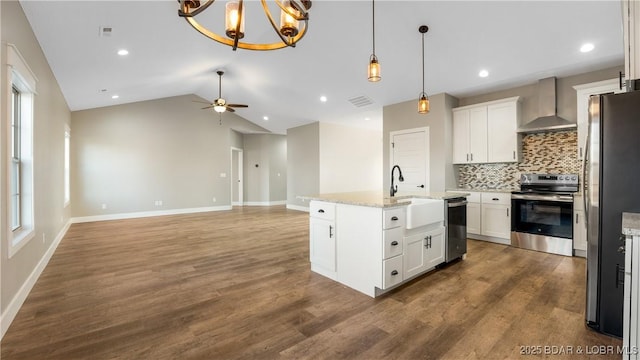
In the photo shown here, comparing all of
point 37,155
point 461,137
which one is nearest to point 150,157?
point 37,155

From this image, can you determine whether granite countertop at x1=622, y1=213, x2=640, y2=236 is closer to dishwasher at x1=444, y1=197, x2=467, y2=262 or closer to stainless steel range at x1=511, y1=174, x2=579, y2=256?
dishwasher at x1=444, y1=197, x2=467, y2=262

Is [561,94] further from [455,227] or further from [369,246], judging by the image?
[369,246]

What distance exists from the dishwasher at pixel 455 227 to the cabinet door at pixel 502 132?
173cm

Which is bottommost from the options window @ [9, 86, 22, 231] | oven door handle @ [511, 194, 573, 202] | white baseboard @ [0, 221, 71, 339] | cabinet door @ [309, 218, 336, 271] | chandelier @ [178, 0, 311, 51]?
white baseboard @ [0, 221, 71, 339]

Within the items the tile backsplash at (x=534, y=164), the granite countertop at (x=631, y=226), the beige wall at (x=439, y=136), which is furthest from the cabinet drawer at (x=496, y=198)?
the granite countertop at (x=631, y=226)

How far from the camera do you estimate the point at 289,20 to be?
184 centimetres

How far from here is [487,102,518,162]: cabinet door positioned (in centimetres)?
460

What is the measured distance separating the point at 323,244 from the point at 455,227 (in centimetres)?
170

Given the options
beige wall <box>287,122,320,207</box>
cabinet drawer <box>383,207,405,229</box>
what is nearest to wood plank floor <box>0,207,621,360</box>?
cabinet drawer <box>383,207,405,229</box>

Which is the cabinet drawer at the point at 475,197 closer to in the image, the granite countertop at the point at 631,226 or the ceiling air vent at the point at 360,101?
the ceiling air vent at the point at 360,101

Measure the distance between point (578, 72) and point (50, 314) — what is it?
6.82m

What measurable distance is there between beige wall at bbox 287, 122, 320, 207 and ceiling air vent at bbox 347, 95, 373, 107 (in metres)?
1.90

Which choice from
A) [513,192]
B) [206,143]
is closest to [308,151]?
[206,143]

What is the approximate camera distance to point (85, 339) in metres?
1.97
